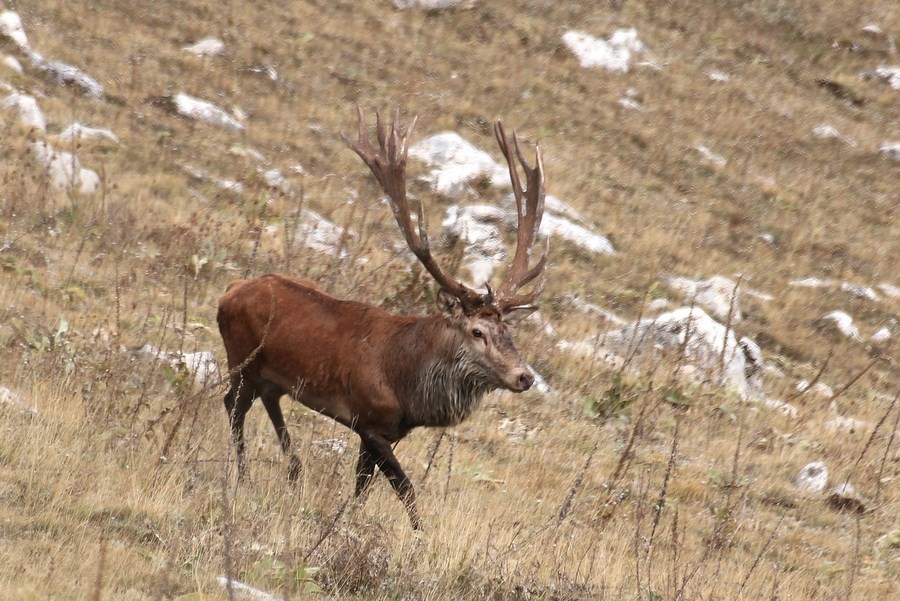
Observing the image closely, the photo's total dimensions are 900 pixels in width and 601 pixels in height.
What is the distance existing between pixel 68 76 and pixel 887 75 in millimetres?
20430

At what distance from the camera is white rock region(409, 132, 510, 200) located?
1833cm

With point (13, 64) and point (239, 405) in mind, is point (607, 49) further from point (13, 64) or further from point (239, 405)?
point (239, 405)

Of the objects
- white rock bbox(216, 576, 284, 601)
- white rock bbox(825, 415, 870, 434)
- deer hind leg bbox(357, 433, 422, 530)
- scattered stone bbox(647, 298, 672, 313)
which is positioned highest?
white rock bbox(216, 576, 284, 601)

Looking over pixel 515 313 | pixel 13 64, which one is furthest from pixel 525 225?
pixel 13 64

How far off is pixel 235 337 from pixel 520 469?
264cm

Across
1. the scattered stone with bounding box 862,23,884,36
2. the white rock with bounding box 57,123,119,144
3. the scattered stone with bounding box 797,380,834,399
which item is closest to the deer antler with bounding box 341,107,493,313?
the scattered stone with bounding box 797,380,834,399

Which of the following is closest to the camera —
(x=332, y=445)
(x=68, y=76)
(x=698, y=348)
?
(x=332, y=445)

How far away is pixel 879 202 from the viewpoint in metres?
23.0

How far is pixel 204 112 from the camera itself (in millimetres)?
18344

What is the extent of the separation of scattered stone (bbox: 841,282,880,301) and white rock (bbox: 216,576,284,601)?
52.0 feet

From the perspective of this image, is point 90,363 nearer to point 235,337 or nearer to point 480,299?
point 235,337

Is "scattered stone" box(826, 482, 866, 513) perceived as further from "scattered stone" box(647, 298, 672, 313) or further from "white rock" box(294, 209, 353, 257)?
"white rock" box(294, 209, 353, 257)

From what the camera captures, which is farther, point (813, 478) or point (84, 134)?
point (84, 134)

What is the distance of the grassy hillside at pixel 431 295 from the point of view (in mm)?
5551
